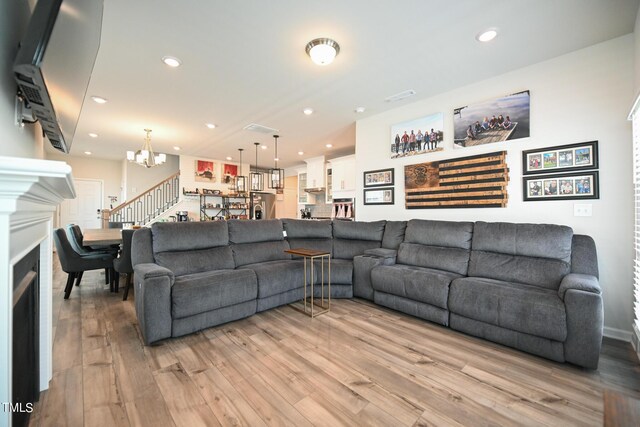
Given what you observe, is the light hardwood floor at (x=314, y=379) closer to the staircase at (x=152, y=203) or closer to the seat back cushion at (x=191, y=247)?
the seat back cushion at (x=191, y=247)

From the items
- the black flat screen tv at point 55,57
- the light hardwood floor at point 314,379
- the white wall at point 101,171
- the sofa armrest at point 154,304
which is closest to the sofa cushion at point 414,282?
the light hardwood floor at point 314,379

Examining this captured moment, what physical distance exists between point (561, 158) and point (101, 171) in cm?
1056

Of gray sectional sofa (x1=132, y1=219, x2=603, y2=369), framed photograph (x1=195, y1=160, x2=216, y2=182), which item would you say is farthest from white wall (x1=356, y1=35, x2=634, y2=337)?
framed photograph (x1=195, y1=160, x2=216, y2=182)

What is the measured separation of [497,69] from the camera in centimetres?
303

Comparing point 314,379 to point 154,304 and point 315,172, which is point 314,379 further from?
point 315,172

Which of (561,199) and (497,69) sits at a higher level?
(497,69)

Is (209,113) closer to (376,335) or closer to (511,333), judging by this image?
(376,335)

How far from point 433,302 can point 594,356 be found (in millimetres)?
1114

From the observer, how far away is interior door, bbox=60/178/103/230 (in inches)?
301

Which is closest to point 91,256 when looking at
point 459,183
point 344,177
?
point 344,177

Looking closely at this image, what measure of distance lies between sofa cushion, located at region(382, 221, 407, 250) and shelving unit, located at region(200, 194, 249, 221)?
556 centimetres

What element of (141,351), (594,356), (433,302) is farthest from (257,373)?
(594,356)

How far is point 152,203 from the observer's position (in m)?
7.80

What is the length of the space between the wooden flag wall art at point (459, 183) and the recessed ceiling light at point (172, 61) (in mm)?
3169
